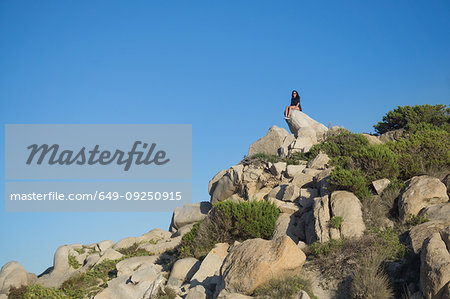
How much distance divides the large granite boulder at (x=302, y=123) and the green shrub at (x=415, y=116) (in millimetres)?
4138

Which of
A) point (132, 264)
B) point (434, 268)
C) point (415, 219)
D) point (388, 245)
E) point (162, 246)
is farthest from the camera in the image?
point (162, 246)

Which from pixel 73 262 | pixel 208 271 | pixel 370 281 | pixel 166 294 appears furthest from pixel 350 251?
pixel 73 262

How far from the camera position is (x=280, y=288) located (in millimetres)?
10703

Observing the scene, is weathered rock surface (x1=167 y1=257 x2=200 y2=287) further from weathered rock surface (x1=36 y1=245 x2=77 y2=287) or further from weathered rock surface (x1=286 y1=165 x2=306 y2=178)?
weathered rock surface (x1=286 y1=165 x2=306 y2=178)

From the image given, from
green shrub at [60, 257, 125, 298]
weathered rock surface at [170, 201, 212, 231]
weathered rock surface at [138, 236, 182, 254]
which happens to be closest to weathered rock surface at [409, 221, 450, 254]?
weathered rock surface at [138, 236, 182, 254]

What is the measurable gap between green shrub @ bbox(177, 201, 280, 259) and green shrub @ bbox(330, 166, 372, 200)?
2703 mm

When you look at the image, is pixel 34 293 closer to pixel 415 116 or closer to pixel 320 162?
pixel 320 162

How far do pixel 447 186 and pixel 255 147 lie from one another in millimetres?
16588

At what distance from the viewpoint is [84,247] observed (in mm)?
26297

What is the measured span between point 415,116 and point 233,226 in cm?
1577

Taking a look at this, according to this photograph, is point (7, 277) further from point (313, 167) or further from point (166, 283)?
point (313, 167)

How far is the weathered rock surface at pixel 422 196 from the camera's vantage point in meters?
14.0

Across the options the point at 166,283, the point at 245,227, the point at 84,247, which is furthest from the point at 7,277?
the point at 245,227

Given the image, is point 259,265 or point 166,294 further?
point 166,294
